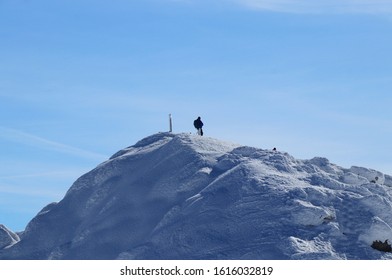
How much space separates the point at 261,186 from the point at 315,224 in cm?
460

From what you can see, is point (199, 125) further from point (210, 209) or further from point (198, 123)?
point (210, 209)

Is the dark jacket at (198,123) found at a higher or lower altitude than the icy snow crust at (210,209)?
higher

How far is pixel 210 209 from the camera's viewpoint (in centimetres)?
5619

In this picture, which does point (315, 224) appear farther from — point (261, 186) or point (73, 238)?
point (73, 238)

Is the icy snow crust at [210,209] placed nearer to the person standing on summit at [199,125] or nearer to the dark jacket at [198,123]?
the person standing on summit at [199,125]

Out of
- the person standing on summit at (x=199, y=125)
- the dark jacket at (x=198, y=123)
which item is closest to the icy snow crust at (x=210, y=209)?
the person standing on summit at (x=199, y=125)

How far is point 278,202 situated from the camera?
55719 mm

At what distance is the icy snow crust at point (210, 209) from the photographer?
53.3m

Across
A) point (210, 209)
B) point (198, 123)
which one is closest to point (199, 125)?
point (198, 123)

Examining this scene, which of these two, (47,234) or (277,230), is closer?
(277,230)
